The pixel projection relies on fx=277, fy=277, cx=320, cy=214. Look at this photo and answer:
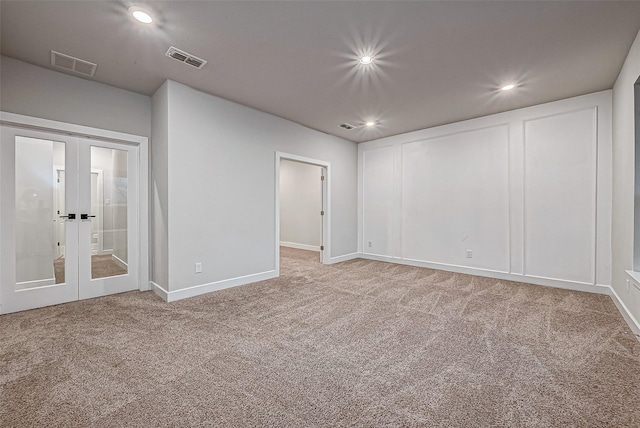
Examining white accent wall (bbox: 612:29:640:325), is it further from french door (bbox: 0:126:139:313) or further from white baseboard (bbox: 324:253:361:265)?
french door (bbox: 0:126:139:313)

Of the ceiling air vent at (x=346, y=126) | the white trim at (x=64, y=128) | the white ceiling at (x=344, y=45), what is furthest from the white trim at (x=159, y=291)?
the ceiling air vent at (x=346, y=126)

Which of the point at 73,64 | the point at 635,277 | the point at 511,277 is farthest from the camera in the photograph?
the point at 511,277

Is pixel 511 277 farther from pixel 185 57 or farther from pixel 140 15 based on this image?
pixel 140 15

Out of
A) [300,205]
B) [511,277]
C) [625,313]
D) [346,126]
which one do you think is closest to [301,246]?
[300,205]

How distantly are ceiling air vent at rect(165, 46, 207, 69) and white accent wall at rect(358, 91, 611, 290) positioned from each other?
3.98m

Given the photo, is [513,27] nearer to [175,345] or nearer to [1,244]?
[175,345]

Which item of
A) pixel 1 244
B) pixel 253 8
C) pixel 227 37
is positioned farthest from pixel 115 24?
pixel 1 244

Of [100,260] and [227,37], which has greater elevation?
[227,37]

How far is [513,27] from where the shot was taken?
2.34m

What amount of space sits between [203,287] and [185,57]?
2701mm

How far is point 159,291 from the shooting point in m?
3.55

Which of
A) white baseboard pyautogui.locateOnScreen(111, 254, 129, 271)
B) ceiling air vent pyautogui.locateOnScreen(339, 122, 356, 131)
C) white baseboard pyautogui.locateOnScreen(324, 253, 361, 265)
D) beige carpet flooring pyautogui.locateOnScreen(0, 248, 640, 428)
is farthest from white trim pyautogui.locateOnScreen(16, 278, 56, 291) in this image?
ceiling air vent pyautogui.locateOnScreen(339, 122, 356, 131)

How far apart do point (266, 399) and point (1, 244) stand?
3344mm

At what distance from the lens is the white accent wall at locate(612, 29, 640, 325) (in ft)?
8.52
